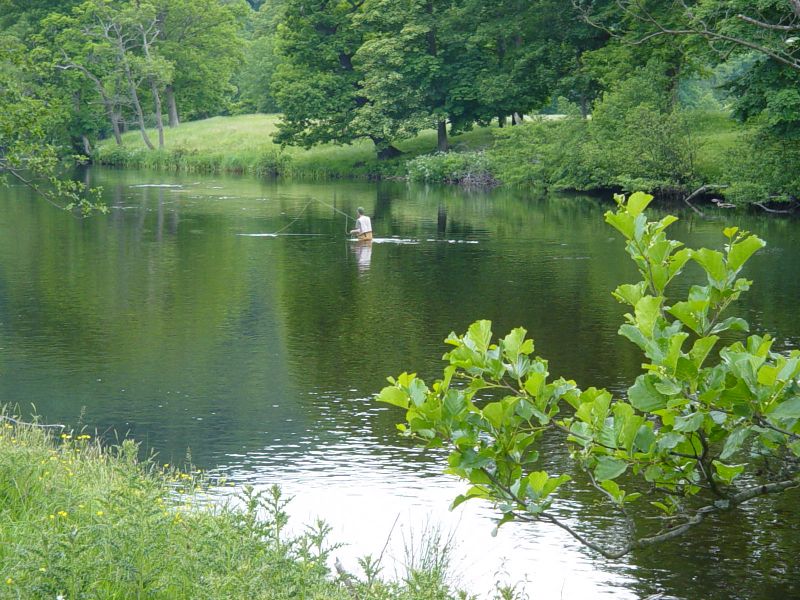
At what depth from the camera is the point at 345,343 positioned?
18.9 meters

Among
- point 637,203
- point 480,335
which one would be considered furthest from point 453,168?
point 480,335

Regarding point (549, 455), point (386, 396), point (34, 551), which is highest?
Answer: point (386, 396)

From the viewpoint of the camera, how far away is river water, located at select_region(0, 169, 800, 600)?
34.2 feet

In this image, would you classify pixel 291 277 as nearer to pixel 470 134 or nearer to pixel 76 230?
pixel 76 230

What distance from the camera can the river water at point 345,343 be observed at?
10.4 metres

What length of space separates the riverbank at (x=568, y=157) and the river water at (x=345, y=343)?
2098 millimetres

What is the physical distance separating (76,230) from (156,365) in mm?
20239

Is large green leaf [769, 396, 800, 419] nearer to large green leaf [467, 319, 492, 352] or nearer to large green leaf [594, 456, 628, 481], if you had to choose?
large green leaf [594, 456, 628, 481]

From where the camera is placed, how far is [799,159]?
122ft

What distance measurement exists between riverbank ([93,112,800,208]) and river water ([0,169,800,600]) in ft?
6.88

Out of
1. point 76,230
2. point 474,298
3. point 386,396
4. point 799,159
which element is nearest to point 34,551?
point 386,396

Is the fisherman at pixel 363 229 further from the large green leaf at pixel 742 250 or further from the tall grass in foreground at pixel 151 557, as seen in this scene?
the large green leaf at pixel 742 250

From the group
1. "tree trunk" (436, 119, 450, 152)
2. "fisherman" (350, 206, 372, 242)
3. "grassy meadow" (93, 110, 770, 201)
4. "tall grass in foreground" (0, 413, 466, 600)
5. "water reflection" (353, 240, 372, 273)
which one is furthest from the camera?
"tree trunk" (436, 119, 450, 152)

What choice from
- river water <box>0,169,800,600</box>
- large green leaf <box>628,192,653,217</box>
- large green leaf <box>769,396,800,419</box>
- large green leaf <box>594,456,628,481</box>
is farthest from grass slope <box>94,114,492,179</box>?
large green leaf <box>769,396,800,419</box>
